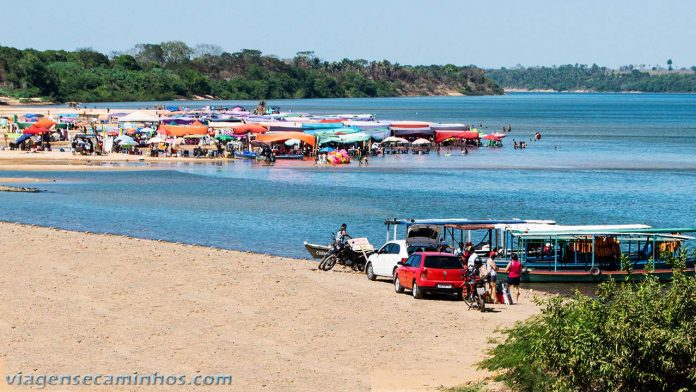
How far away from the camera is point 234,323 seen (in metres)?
21.6

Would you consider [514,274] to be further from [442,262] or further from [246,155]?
[246,155]

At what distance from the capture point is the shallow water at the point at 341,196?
145 feet

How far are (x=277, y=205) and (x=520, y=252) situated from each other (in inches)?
894

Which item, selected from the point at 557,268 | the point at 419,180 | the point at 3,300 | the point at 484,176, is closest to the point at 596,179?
the point at 484,176

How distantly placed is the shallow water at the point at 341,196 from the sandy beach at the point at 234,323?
29.1ft

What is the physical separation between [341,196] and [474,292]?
34215mm

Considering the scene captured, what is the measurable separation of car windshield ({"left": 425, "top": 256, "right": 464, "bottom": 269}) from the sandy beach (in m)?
0.82

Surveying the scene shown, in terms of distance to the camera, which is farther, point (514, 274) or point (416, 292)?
point (514, 274)

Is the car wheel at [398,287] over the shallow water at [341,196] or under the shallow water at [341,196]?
over

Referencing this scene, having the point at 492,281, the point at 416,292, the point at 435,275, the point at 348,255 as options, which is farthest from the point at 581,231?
the point at 416,292

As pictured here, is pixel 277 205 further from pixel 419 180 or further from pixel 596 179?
pixel 596 179

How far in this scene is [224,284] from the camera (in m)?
26.6

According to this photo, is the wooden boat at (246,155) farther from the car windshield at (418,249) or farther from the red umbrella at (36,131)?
the car windshield at (418,249)

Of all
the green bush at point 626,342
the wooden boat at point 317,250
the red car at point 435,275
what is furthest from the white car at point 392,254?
the green bush at point 626,342
